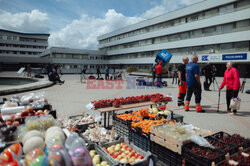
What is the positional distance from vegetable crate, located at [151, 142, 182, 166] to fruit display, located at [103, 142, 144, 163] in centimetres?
64

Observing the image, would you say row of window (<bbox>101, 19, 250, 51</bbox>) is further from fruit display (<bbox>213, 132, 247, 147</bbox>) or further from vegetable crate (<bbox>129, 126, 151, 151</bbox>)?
vegetable crate (<bbox>129, 126, 151, 151</bbox>)

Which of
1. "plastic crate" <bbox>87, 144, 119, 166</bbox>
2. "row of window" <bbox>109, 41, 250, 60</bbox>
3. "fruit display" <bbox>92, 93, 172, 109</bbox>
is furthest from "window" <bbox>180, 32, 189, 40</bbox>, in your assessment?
"plastic crate" <bbox>87, 144, 119, 166</bbox>

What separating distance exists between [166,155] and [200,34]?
122 ft

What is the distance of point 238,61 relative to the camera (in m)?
28.4

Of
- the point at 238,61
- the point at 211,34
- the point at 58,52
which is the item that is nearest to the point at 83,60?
the point at 58,52

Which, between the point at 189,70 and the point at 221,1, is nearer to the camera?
the point at 189,70

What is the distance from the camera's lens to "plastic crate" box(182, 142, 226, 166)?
2.49 metres

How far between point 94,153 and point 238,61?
32962mm

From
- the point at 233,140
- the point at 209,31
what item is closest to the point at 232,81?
the point at 233,140

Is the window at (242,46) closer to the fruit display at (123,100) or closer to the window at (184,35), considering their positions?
the window at (184,35)

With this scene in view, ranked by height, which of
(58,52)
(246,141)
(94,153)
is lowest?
(94,153)

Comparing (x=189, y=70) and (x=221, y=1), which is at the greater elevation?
(x=221, y=1)

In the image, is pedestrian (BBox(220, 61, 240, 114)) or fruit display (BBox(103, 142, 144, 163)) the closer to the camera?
fruit display (BBox(103, 142, 144, 163))

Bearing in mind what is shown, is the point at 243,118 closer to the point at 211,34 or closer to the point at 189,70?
the point at 189,70
